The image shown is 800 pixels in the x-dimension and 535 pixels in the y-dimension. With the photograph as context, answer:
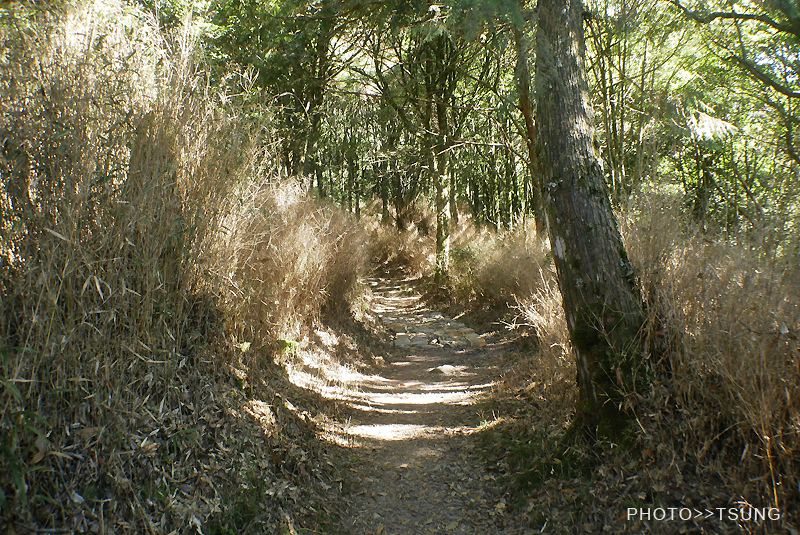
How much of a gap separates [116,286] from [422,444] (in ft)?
10.9

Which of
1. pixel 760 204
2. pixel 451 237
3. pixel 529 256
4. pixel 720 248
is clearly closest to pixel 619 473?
pixel 720 248

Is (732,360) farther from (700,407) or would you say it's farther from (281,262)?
(281,262)

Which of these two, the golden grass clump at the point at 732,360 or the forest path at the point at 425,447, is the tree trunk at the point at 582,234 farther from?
the forest path at the point at 425,447

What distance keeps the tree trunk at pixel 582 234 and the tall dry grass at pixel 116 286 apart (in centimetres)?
257

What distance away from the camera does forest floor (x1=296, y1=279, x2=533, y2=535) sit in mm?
3502

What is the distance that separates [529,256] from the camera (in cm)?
905

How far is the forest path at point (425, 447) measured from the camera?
3.49m

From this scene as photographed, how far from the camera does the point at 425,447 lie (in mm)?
4668

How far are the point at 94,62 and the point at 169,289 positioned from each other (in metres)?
1.59

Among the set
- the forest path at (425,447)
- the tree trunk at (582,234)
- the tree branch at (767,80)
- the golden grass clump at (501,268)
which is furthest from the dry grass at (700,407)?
the tree branch at (767,80)

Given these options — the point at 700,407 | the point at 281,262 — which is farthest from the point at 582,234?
the point at 281,262

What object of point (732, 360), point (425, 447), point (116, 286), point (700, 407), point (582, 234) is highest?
point (582, 234)

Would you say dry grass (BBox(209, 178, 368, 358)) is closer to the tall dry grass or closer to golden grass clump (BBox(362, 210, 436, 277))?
the tall dry grass

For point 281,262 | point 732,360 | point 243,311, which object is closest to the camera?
point 732,360
